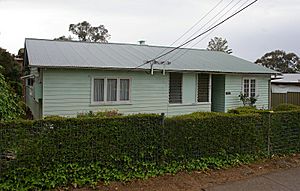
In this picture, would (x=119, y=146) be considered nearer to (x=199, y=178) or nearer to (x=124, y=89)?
(x=199, y=178)

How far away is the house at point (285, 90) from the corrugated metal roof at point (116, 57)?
6.12 m

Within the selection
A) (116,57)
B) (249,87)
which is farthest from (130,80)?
(249,87)

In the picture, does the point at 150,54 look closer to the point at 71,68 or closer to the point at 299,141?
the point at 71,68

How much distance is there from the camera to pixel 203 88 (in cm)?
1716

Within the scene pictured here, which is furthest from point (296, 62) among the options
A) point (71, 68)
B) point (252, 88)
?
point (71, 68)

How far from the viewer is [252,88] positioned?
18.5 m

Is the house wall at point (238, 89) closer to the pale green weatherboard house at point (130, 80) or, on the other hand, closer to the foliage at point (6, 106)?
the pale green weatherboard house at point (130, 80)

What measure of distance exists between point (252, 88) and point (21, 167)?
15.4 m

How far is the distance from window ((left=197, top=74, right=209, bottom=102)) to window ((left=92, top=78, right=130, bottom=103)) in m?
4.17

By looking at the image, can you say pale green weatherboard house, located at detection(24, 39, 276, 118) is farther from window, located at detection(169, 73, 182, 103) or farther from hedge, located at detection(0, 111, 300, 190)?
hedge, located at detection(0, 111, 300, 190)

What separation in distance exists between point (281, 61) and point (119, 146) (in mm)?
71011

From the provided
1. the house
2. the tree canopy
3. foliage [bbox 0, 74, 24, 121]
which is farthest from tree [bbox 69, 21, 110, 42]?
foliage [bbox 0, 74, 24, 121]

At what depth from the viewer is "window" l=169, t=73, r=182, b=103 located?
16.1 m

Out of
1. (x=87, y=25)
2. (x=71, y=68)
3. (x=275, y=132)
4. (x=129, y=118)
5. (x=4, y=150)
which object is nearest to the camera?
(x=4, y=150)
